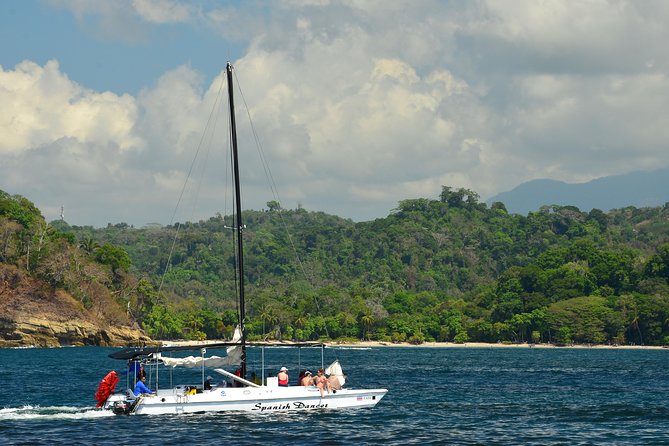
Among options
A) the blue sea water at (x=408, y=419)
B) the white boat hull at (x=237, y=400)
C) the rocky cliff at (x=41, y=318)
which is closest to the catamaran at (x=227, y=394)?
the white boat hull at (x=237, y=400)

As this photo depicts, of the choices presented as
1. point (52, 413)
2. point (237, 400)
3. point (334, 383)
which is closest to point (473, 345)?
point (334, 383)

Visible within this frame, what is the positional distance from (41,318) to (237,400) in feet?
364

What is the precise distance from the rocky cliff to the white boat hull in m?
107

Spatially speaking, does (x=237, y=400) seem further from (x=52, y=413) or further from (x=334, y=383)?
(x=52, y=413)

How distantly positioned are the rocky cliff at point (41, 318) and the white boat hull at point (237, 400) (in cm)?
10728

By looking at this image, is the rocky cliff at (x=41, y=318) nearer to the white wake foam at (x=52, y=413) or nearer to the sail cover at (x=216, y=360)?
the white wake foam at (x=52, y=413)

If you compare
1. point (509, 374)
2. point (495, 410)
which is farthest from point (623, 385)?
point (495, 410)

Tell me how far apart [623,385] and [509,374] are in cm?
1553

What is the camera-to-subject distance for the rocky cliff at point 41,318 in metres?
146

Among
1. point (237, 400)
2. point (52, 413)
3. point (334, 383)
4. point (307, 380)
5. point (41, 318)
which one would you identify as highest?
point (41, 318)

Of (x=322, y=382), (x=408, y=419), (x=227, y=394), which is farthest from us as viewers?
(x=322, y=382)

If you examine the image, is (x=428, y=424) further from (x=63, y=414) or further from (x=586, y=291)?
(x=586, y=291)

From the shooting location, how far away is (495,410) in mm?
50969

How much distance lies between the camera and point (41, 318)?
148 metres
